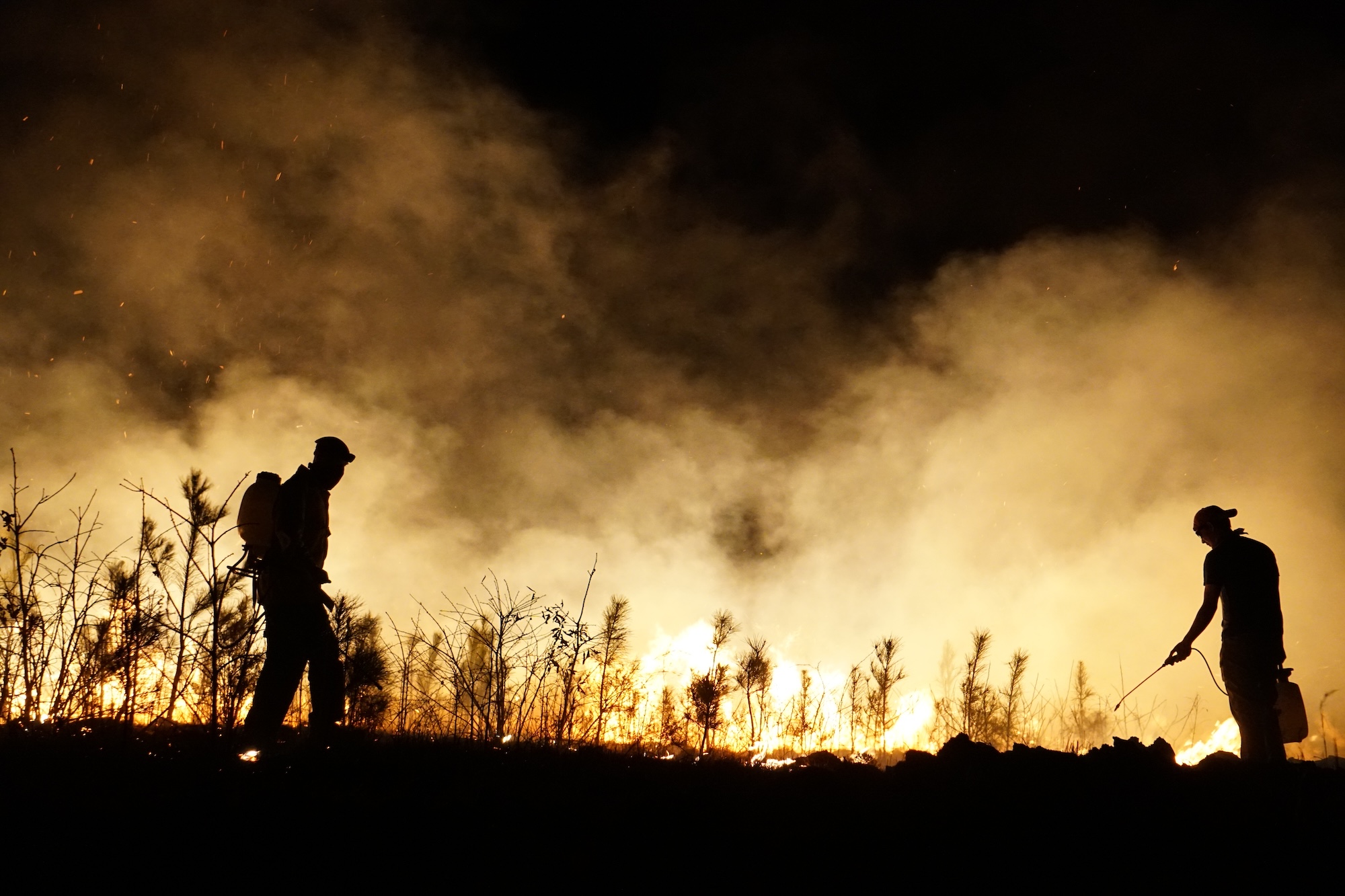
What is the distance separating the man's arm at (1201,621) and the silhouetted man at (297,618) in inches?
239

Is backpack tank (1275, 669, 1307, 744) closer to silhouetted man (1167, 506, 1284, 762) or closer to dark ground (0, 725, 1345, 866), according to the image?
silhouetted man (1167, 506, 1284, 762)

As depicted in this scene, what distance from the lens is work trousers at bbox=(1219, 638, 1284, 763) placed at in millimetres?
4996

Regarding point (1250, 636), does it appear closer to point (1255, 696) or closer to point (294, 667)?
point (1255, 696)

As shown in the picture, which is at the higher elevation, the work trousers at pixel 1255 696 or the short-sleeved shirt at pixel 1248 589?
the short-sleeved shirt at pixel 1248 589

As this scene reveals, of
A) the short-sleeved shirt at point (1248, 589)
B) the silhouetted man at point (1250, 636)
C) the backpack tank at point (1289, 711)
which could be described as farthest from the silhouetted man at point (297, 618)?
the backpack tank at point (1289, 711)

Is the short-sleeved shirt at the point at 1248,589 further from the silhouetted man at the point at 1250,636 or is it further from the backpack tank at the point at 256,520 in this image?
the backpack tank at the point at 256,520

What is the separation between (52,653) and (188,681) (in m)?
1.01

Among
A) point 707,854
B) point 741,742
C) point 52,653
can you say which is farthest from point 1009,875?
point 741,742

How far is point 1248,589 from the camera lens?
515 centimetres

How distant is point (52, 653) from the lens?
5.38 metres

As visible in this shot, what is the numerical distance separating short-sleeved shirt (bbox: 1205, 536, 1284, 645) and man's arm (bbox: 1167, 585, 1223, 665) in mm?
55

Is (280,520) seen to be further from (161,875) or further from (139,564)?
(161,875)

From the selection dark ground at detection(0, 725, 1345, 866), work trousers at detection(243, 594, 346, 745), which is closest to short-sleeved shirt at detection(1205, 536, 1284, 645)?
dark ground at detection(0, 725, 1345, 866)

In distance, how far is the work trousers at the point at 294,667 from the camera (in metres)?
4.30
